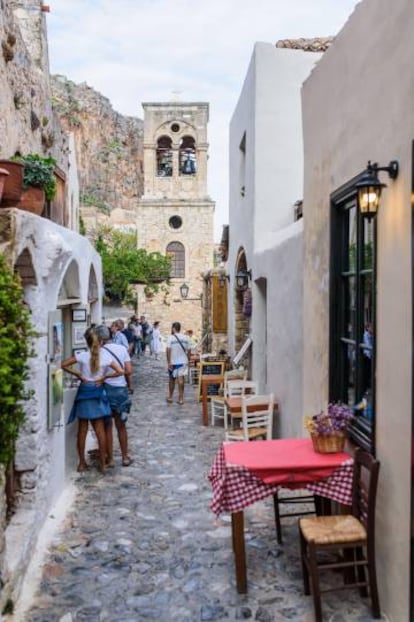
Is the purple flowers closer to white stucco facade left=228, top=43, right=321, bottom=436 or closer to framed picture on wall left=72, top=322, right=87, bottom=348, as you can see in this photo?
white stucco facade left=228, top=43, right=321, bottom=436

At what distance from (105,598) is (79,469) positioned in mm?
2949

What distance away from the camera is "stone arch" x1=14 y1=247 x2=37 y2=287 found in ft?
15.2

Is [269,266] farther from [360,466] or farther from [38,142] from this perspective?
[360,466]

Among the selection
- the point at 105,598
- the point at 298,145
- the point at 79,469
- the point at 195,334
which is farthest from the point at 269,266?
the point at 195,334

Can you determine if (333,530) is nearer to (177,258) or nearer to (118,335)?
(118,335)

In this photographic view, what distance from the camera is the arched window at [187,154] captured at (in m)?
31.5

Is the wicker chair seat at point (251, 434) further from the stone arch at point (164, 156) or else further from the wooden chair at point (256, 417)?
the stone arch at point (164, 156)

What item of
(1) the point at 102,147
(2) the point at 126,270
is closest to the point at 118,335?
(2) the point at 126,270

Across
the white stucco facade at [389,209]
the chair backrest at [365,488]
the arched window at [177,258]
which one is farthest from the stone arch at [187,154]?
the chair backrest at [365,488]

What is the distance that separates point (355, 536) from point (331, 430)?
2.52 ft

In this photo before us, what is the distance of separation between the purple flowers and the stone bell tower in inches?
1078

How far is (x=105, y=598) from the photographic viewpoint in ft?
13.1

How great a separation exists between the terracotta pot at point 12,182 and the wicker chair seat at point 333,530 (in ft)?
10.4

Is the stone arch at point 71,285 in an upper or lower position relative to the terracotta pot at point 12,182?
lower
